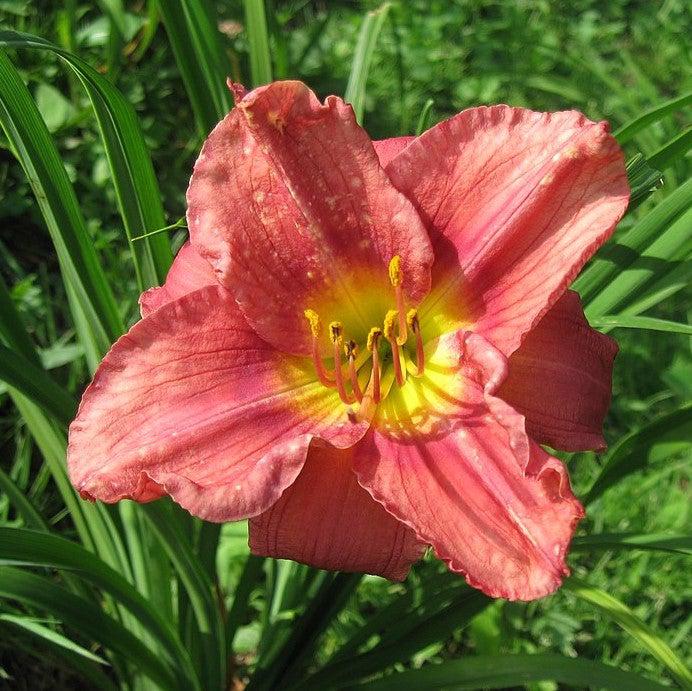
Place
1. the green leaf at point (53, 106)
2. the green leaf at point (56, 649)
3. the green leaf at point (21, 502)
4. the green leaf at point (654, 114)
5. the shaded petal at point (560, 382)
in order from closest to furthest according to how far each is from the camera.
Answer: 1. the shaded petal at point (560, 382)
2. the green leaf at point (654, 114)
3. the green leaf at point (56, 649)
4. the green leaf at point (21, 502)
5. the green leaf at point (53, 106)

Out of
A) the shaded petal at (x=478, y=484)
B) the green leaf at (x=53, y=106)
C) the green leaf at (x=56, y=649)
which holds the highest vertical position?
the shaded petal at (x=478, y=484)

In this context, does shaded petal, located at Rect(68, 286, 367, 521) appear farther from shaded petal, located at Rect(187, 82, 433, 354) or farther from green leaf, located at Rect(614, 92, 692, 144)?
green leaf, located at Rect(614, 92, 692, 144)

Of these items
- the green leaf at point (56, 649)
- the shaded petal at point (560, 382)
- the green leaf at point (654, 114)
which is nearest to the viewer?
the shaded petal at point (560, 382)

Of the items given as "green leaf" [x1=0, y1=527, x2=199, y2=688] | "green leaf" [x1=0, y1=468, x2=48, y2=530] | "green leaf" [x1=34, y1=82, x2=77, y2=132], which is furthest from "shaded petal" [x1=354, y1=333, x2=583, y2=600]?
"green leaf" [x1=34, y1=82, x2=77, y2=132]

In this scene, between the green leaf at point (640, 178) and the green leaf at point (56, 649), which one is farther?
the green leaf at point (56, 649)

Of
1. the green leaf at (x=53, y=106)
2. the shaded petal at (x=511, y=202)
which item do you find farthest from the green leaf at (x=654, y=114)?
the green leaf at (x=53, y=106)

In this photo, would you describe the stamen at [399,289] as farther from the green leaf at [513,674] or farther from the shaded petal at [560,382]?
the green leaf at [513,674]
